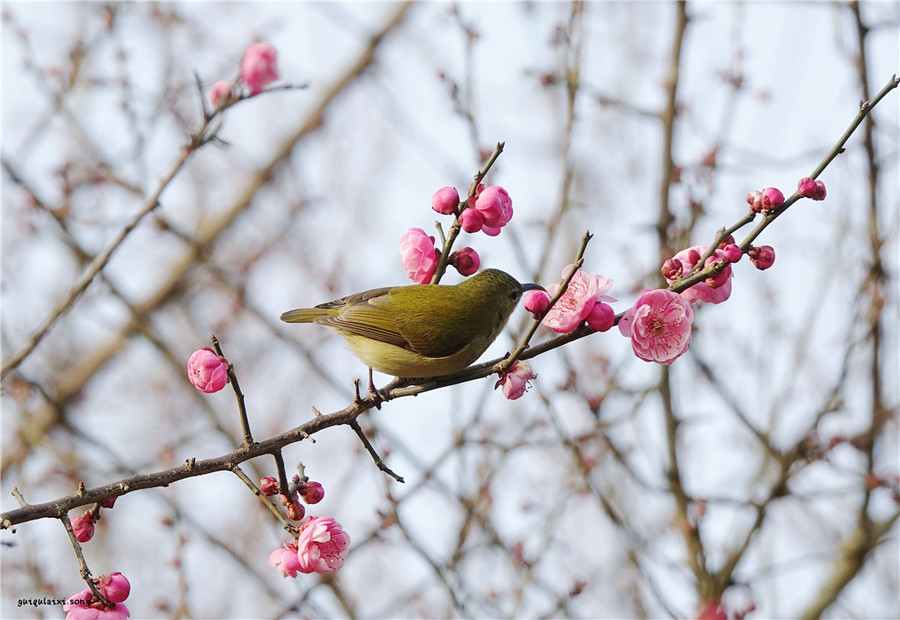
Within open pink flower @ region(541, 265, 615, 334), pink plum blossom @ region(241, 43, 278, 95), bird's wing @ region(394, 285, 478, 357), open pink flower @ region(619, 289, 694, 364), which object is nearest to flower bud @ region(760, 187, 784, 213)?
open pink flower @ region(619, 289, 694, 364)

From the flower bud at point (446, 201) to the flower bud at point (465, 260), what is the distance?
20 centimetres

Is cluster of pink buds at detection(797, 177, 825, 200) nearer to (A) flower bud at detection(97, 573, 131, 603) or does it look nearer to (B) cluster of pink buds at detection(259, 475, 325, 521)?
(B) cluster of pink buds at detection(259, 475, 325, 521)

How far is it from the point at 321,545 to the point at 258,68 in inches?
108

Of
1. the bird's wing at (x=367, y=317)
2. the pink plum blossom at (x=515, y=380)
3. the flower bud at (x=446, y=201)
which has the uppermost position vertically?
the bird's wing at (x=367, y=317)

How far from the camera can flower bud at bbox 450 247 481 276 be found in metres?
2.87

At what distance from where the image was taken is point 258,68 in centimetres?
416

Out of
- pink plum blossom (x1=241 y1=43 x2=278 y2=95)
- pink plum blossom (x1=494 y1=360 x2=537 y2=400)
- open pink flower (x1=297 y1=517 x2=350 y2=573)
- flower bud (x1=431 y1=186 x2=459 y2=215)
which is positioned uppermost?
pink plum blossom (x1=241 y1=43 x2=278 y2=95)

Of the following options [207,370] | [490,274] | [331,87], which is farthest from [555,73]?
[331,87]

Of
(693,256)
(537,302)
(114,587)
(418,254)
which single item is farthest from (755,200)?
(114,587)

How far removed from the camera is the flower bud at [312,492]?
8.29 ft

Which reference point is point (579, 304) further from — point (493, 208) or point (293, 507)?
point (293, 507)

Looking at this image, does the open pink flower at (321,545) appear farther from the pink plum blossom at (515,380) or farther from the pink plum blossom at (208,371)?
the pink plum blossom at (515,380)

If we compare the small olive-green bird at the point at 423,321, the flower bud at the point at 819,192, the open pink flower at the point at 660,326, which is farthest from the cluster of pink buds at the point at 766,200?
the small olive-green bird at the point at 423,321

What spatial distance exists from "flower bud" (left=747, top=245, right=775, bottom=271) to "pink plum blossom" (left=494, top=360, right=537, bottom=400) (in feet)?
2.61
